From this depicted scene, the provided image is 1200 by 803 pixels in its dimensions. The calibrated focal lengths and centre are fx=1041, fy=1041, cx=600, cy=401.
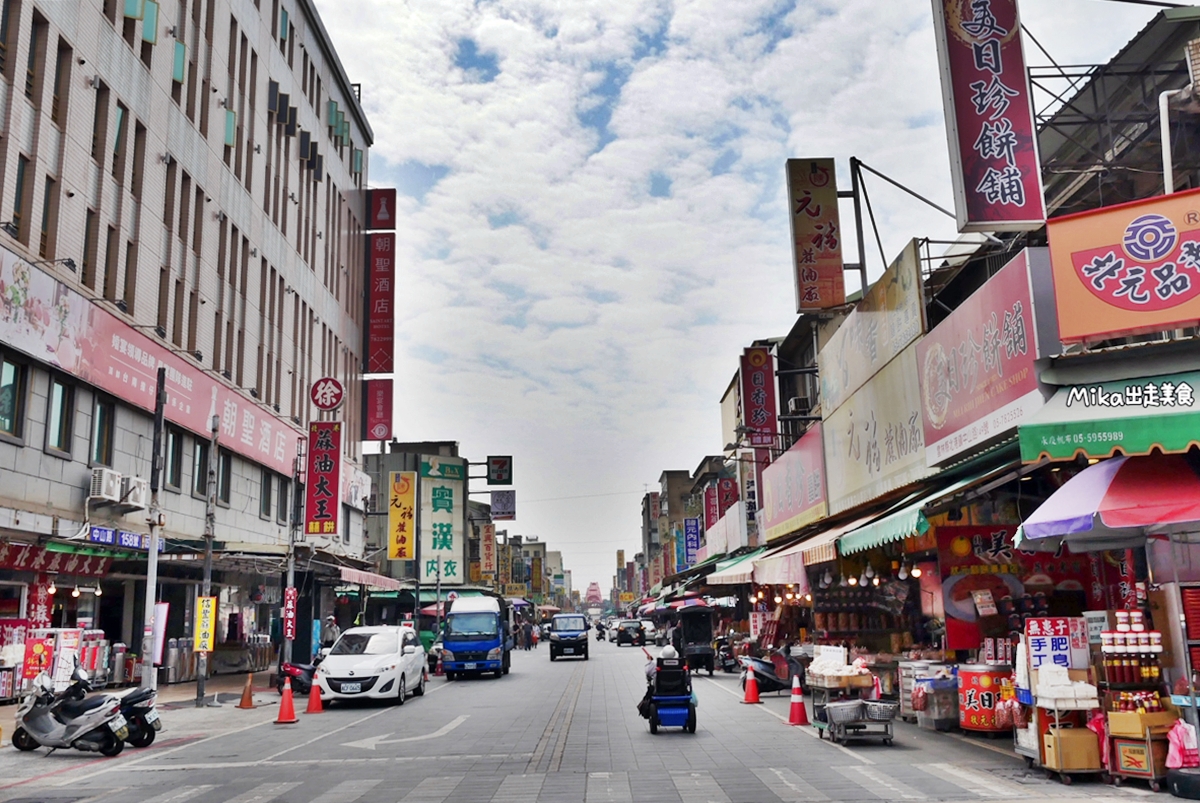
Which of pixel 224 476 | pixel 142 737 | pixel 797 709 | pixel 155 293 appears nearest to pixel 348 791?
pixel 142 737

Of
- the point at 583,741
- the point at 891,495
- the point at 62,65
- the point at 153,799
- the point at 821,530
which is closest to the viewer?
the point at 153,799

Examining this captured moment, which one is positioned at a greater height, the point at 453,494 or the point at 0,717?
the point at 453,494

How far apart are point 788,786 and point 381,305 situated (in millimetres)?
46860

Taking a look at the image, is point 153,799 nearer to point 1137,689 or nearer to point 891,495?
point 1137,689

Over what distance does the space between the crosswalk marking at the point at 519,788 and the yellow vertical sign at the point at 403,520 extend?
4418cm

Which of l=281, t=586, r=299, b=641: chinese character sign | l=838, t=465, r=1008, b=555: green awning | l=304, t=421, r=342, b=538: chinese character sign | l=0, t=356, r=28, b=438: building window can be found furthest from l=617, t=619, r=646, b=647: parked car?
l=838, t=465, r=1008, b=555: green awning

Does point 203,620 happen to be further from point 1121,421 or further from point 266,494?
point 1121,421

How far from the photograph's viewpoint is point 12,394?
A: 73.1 ft

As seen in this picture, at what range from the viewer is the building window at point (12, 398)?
21797 millimetres

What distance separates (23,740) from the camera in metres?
15.9

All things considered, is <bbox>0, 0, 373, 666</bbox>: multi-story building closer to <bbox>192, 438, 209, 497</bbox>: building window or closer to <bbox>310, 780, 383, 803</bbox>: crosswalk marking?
<bbox>192, 438, 209, 497</bbox>: building window

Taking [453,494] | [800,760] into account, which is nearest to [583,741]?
[800,760]

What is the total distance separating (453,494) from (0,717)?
6186 cm

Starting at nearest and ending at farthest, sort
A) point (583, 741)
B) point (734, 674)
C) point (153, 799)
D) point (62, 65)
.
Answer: point (153, 799) < point (583, 741) < point (62, 65) < point (734, 674)
